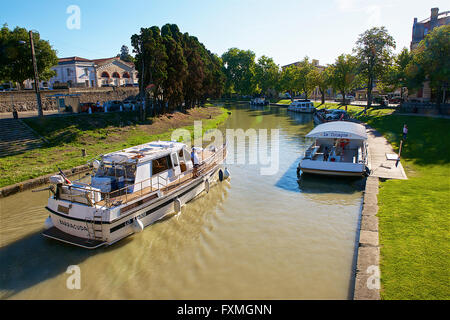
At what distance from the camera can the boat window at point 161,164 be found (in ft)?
Answer: 47.4

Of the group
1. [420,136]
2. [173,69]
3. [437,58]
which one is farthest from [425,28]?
[173,69]

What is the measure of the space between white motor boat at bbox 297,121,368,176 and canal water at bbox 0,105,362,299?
2216 millimetres

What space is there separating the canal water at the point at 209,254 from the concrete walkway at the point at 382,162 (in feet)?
8.63

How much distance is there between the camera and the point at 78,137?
27094 millimetres

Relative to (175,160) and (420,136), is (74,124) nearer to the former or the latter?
(175,160)

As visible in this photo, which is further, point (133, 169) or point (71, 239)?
point (133, 169)

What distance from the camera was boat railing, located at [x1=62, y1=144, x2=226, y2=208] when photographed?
11.5 meters

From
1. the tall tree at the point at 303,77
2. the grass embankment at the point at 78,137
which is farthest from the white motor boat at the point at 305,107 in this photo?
the grass embankment at the point at 78,137

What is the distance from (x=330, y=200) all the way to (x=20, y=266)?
1409 centimetres

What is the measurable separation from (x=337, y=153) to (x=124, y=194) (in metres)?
15.3

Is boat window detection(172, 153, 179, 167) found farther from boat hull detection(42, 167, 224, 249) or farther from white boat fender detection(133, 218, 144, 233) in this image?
white boat fender detection(133, 218, 144, 233)

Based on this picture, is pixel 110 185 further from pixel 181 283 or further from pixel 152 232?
pixel 181 283

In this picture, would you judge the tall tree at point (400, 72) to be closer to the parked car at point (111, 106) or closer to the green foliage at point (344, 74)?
the green foliage at point (344, 74)
